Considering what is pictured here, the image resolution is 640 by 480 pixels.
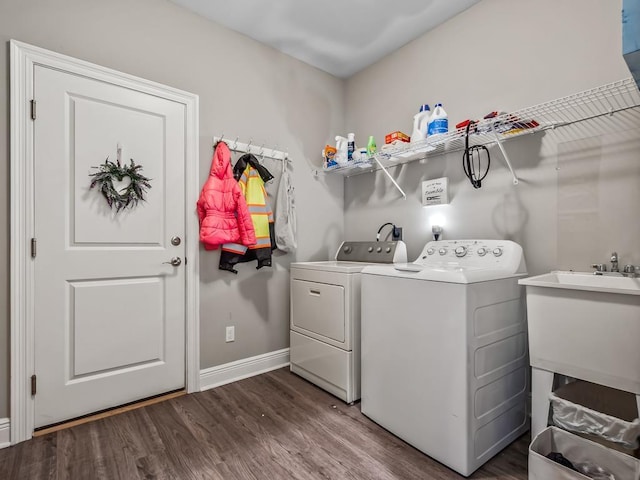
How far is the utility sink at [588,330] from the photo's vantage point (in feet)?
3.80

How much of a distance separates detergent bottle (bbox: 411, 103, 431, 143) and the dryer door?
1098mm

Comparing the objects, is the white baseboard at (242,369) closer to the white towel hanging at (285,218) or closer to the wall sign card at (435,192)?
the white towel hanging at (285,218)

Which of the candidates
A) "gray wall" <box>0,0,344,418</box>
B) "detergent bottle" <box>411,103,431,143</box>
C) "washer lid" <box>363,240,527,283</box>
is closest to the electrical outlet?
"gray wall" <box>0,0,344,418</box>

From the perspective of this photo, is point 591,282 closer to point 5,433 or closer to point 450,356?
point 450,356

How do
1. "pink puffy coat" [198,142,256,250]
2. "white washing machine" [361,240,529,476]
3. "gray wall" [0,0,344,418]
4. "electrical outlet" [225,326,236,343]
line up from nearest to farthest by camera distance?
"white washing machine" [361,240,529,476], "gray wall" [0,0,344,418], "pink puffy coat" [198,142,256,250], "electrical outlet" [225,326,236,343]

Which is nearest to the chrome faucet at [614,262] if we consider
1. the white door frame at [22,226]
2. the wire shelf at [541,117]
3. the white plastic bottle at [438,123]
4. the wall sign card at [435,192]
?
the wire shelf at [541,117]

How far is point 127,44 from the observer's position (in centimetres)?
200

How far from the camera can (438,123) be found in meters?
2.05

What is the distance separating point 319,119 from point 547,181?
1.84 metres

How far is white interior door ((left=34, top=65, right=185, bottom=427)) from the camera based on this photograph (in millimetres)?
1746

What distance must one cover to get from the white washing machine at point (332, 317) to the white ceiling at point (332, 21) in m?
1.54

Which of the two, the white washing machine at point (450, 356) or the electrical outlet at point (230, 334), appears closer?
the white washing machine at point (450, 356)

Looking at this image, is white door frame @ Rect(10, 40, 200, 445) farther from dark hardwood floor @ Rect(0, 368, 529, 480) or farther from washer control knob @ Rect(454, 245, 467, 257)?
washer control knob @ Rect(454, 245, 467, 257)

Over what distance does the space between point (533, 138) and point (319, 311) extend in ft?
5.39
